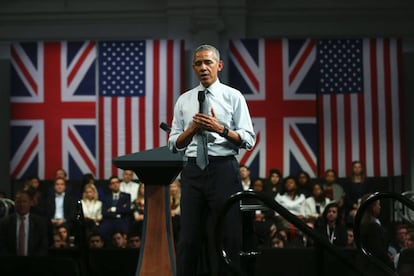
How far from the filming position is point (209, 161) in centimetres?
462

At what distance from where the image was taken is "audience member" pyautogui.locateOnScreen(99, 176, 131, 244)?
10945mm

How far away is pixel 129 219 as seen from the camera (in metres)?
11.1

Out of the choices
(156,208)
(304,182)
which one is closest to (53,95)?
(304,182)

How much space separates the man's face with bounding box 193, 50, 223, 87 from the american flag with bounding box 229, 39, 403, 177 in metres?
9.40

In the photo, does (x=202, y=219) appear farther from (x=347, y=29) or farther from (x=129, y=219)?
(x=347, y=29)

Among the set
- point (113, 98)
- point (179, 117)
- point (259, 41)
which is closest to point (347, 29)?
point (259, 41)

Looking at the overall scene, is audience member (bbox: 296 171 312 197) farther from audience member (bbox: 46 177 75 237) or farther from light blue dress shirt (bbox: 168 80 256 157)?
light blue dress shirt (bbox: 168 80 256 157)

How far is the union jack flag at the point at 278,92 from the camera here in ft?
46.3

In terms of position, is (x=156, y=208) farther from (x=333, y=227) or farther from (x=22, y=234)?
(x=333, y=227)

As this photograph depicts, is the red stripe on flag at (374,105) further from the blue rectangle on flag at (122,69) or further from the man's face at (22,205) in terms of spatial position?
the man's face at (22,205)

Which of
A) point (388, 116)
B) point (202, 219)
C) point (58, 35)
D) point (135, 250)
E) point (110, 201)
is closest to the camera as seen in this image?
point (202, 219)

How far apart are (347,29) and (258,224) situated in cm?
544

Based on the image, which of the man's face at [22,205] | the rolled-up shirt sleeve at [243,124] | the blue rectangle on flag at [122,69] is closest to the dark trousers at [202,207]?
the rolled-up shirt sleeve at [243,124]

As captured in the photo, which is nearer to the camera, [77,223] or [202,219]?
[202,219]
